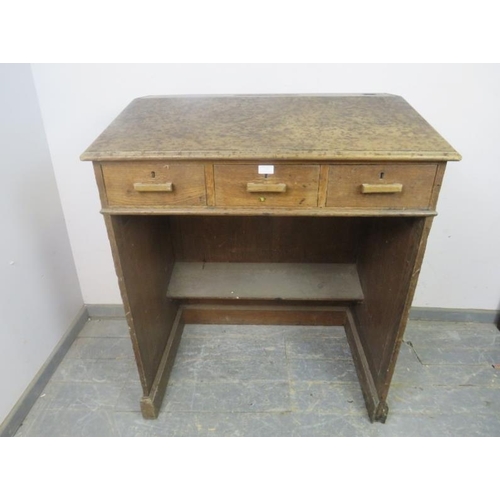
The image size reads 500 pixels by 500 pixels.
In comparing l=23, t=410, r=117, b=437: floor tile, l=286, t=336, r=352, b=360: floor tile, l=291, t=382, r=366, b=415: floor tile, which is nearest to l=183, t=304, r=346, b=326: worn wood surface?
l=286, t=336, r=352, b=360: floor tile

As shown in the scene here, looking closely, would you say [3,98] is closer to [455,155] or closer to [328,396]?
[455,155]

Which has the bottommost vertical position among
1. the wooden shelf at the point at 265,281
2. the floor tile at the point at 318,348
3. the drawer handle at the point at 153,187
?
the floor tile at the point at 318,348

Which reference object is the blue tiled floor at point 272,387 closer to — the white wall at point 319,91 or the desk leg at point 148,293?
the desk leg at point 148,293

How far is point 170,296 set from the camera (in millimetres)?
1790

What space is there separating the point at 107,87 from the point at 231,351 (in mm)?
1308

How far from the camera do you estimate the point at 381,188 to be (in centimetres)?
112

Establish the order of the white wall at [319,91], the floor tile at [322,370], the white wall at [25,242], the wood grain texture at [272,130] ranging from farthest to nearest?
the floor tile at [322,370]
the white wall at [319,91]
the white wall at [25,242]
the wood grain texture at [272,130]

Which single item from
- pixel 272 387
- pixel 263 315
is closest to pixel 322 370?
pixel 272 387

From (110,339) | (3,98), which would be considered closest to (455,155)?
(3,98)

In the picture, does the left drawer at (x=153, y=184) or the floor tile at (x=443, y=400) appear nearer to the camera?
the left drawer at (x=153, y=184)

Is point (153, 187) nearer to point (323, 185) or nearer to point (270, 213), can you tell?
point (270, 213)

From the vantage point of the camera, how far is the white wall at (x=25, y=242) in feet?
4.79

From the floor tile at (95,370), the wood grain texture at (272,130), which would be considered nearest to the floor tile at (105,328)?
the floor tile at (95,370)

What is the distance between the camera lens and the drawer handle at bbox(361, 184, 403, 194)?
1111mm
